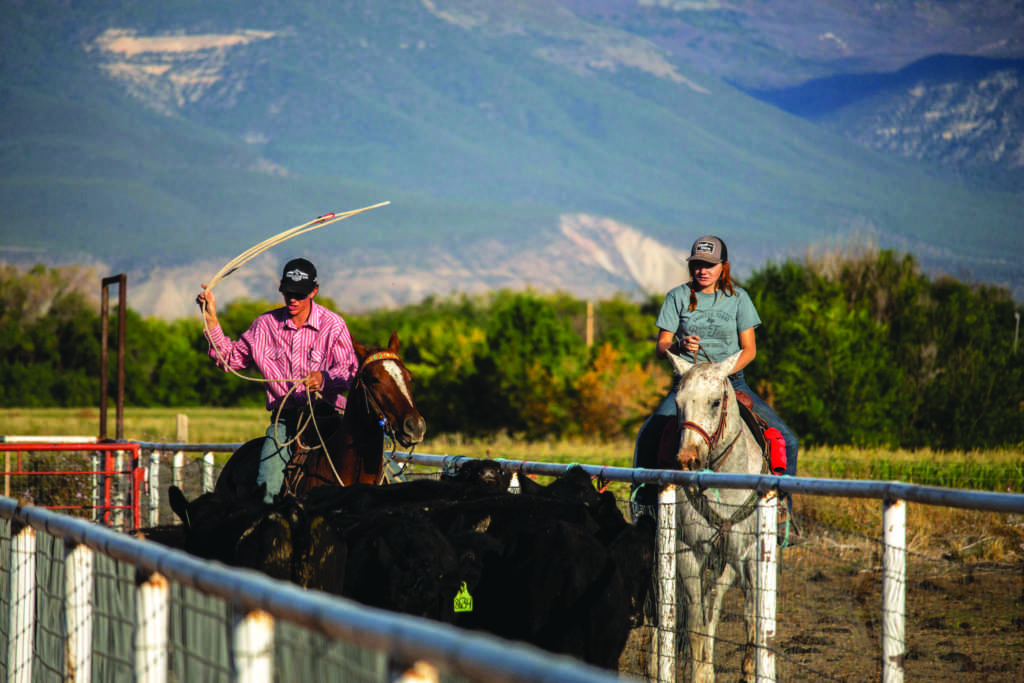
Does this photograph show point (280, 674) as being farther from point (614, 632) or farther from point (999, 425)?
point (999, 425)

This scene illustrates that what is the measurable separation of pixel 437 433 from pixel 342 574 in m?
51.7

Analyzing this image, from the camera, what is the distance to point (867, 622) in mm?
9977

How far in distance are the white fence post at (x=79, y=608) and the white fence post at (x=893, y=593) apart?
111 inches

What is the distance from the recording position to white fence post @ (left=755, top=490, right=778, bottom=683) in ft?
15.2

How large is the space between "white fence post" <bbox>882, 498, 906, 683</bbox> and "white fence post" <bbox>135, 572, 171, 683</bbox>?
2.70 meters

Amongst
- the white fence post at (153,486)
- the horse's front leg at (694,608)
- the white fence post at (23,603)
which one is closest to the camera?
the white fence post at (23,603)

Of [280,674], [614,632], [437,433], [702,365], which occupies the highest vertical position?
[702,365]

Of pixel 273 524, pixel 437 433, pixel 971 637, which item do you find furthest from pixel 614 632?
pixel 437 433

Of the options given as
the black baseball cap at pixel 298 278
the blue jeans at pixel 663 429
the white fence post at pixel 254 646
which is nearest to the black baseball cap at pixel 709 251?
the blue jeans at pixel 663 429

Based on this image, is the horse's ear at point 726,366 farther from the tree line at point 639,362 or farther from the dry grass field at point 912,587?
the tree line at point 639,362

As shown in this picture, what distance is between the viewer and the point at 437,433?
2180 inches

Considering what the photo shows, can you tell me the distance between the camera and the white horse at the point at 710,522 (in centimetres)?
570

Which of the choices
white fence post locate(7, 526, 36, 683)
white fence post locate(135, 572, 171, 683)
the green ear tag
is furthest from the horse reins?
white fence post locate(135, 572, 171, 683)

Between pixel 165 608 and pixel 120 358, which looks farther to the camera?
pixel 120 358
